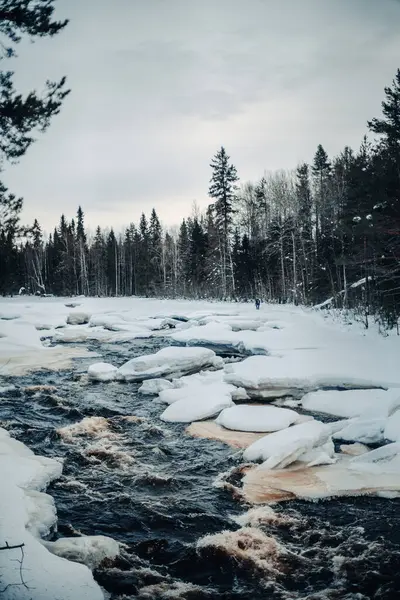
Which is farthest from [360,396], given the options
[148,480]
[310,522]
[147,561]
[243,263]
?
[243,263]

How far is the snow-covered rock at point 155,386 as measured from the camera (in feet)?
30.9

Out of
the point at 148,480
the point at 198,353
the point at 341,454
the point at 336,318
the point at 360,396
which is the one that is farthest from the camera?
the point at 336,318

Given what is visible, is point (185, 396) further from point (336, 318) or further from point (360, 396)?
point (336, 318)

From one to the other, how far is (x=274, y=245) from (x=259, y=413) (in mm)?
28481

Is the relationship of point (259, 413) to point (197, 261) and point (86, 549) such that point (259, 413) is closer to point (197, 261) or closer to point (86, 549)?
point (86, 549)

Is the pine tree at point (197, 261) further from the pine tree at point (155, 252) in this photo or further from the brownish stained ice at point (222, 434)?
the brownish stained ice at point (222, 434)

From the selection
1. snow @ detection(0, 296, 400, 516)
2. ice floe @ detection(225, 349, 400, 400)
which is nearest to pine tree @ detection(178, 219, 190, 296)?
snow @ detection(0, 296, 400, 516)

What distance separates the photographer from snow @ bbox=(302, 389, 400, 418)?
677cm

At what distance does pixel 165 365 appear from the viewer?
10695 millimetres

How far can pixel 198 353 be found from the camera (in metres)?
11.2

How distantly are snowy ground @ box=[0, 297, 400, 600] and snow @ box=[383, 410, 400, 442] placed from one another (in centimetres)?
1

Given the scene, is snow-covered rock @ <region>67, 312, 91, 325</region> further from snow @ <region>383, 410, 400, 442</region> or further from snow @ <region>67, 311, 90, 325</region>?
snow @ <region>383, 410, 400, 442</region>

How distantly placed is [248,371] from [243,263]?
27.8 meters

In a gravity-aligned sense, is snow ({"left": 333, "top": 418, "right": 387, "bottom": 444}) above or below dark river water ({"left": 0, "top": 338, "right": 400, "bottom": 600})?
above
